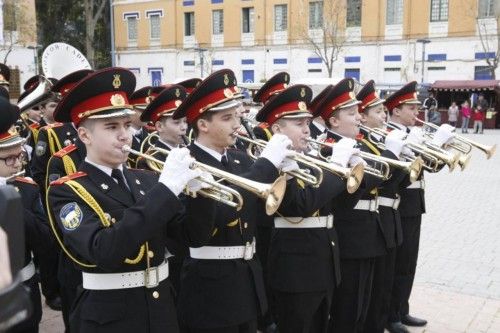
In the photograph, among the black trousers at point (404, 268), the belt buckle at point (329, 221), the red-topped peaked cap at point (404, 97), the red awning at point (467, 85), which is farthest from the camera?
the red awning at point (467, 85)

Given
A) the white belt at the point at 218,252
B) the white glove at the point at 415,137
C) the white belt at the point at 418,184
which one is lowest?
the white belt at the point at 418,184

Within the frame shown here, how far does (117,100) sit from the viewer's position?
3049 millimetres

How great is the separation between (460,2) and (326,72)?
949 cm

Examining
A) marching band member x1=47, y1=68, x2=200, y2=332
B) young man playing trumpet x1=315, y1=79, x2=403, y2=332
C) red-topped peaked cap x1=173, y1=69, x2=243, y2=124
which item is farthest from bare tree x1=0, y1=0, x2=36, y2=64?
marching band member x1=47, y1=68, x2=200, y2=332

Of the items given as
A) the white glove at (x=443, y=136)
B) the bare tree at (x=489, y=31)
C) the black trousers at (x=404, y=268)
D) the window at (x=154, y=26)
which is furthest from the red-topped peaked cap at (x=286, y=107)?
the window at (x=154, y=26)

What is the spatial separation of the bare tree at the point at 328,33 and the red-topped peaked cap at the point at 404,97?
31600 mm

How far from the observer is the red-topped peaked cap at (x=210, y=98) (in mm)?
3621

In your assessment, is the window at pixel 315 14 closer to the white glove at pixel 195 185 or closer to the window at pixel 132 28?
the window at pixel 132 28

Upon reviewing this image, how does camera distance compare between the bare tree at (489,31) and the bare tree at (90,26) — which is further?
the bare tree at (90,26)

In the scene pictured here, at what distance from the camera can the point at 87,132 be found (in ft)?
9.85

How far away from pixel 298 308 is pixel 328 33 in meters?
35.6

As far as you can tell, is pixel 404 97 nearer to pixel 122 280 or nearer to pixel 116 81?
pixel 116 81

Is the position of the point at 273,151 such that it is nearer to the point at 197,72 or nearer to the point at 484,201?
the point at 484,201

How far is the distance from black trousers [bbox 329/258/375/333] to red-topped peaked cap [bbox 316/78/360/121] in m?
1.27
